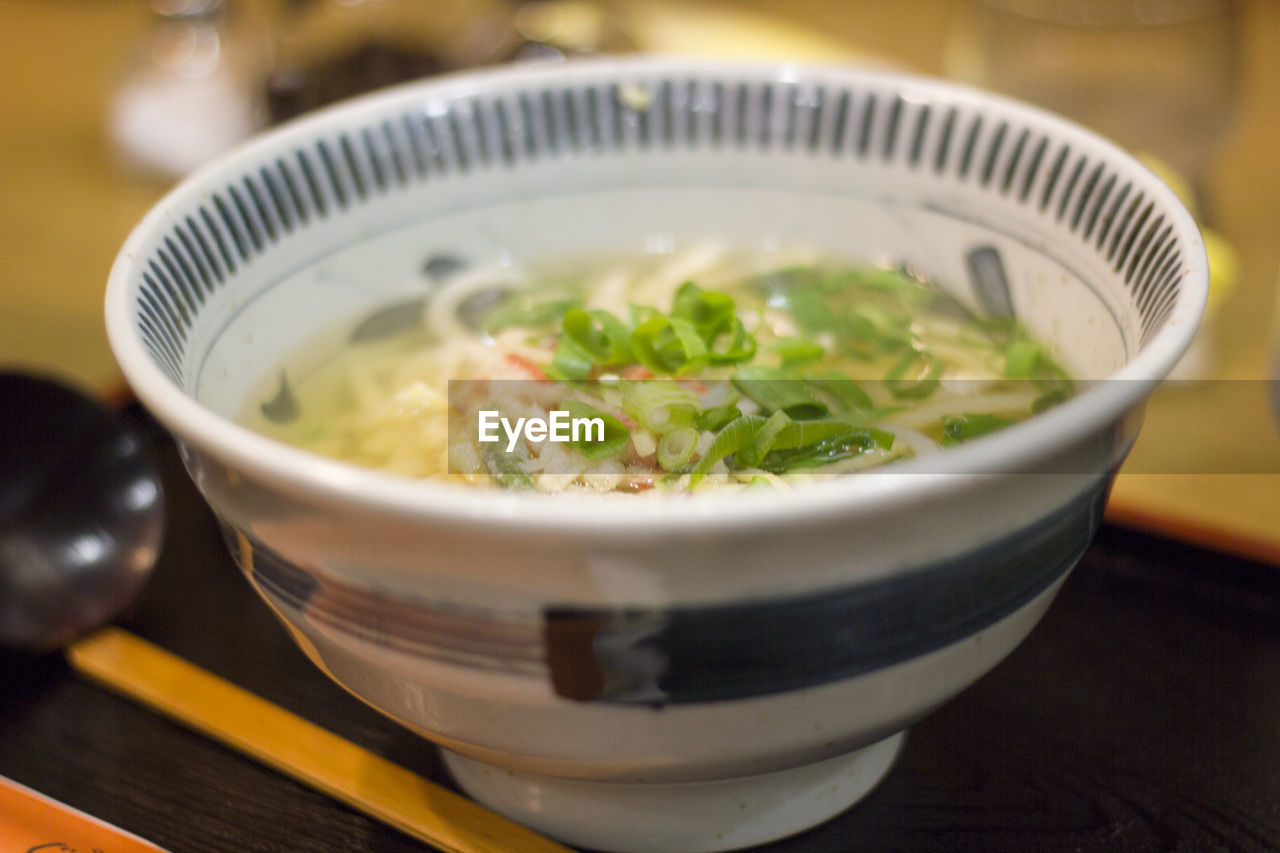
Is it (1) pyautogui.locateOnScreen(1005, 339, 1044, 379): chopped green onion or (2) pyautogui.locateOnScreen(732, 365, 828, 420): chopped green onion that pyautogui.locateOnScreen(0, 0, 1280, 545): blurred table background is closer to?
(1) pyautogui.locateOnScreen(1005, 339, 1044, 379): chopped green onion

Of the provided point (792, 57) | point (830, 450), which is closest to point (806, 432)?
point (830, 450)

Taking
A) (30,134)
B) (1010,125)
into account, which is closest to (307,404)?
(1010,125)

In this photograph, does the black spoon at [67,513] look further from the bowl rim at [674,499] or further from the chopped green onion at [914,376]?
the chopped green onion at [914,376]

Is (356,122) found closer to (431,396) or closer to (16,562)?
(431,396)

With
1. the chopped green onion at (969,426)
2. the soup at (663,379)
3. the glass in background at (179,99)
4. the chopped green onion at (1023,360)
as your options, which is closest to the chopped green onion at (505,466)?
the soup at (663,379)

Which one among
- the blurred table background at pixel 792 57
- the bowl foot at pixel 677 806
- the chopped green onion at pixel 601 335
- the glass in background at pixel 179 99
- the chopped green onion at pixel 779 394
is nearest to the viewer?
the bowl foot at pixel 677 806

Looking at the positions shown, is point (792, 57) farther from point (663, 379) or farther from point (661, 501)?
point (661, 501)

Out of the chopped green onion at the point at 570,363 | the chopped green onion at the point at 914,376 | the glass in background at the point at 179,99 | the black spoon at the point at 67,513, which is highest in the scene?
the chopped green onion at the point at 570,363

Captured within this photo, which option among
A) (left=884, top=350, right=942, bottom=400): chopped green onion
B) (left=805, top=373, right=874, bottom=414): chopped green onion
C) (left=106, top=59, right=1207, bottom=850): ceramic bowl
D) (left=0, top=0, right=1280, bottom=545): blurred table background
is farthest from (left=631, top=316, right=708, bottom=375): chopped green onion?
(left=0, top=0, right=1280, bottom=545): blurred table background
